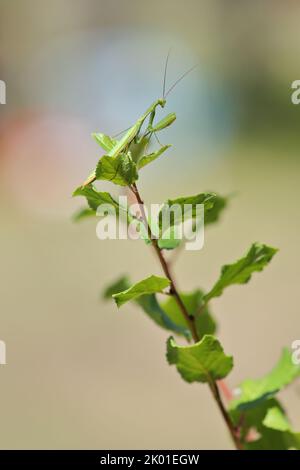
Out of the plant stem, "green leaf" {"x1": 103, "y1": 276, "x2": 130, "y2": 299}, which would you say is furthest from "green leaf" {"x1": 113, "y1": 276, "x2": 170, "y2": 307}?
"green leaf" {"x1": 103, "y1": 276, "x2": 130, "y2": 299}

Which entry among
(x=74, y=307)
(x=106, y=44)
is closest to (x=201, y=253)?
(x=74, y=307)

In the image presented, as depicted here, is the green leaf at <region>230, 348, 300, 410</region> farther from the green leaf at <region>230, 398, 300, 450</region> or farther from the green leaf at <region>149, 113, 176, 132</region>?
the green leaf at <region>149, 113, 176, 132</region>

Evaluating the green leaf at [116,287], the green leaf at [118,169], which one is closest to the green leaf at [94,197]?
the green leaf at [118,169]

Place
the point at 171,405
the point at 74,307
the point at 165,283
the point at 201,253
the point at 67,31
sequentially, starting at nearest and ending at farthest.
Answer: the point at 165,283 → the point at 171,405 → the point at 74,307 → the point at 201,253 → the point at 67,31

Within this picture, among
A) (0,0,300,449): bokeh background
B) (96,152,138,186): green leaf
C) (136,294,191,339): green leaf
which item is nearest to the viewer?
(96,152,138,186): green leaf

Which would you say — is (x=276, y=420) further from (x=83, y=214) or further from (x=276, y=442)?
(x=83, y=214)

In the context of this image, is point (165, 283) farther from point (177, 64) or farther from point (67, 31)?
point (67, 31)
